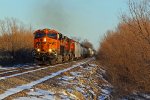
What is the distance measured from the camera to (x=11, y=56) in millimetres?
46625

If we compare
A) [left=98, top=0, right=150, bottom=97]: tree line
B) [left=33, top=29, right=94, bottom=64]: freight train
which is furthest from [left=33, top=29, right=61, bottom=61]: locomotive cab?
[left=98, top=0, right=150, bottom=97]: tree line

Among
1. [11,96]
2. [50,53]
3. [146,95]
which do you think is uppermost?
[50,53]

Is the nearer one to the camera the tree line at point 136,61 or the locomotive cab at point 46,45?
the tree line at point 136,61

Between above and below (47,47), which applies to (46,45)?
above

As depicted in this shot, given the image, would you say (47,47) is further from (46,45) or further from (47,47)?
(46,45)

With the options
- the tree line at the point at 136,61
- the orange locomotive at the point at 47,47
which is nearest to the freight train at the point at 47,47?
the orange locomotive at the point at 47,47

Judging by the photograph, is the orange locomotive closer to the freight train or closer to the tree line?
the freight train

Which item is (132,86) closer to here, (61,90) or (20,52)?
(61,90)

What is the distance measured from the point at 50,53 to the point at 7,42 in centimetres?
2151

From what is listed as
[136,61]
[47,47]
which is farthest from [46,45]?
[136,61]

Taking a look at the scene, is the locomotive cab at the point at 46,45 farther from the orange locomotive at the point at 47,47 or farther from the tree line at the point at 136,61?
the tree line at the point at 136,61

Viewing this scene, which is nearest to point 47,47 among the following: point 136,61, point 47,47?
point 47,47

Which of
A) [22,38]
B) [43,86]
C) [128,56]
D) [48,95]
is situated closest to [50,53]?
[128,56]

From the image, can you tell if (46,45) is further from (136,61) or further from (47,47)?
(136,61)
